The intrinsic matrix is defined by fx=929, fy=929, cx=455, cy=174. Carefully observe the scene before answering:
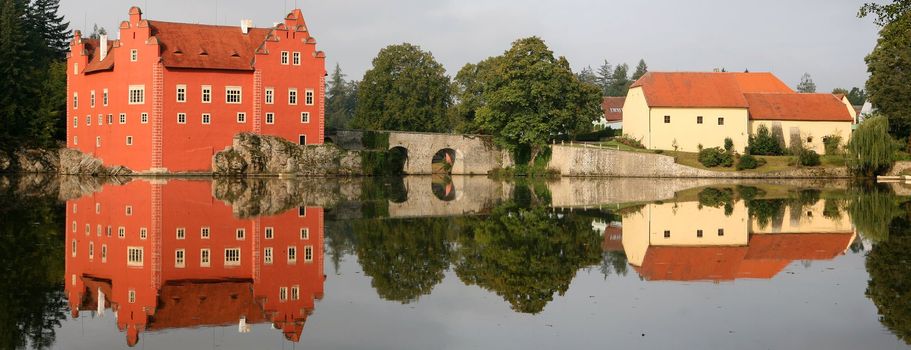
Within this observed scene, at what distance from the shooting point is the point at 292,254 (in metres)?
15.7

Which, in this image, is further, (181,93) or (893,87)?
(893,87)

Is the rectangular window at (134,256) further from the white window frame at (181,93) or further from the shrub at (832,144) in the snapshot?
the shrub at (832,144)

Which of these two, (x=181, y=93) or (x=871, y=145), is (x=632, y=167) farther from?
(x=181, y=93)

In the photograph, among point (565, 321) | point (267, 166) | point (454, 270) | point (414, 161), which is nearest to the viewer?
point (565, 321)

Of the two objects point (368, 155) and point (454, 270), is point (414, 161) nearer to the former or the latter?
point (368, 155)

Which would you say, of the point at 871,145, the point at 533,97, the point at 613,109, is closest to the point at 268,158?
the point at 533,97

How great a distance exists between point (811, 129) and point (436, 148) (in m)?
23.8


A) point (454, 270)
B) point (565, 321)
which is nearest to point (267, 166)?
point (454, 270)

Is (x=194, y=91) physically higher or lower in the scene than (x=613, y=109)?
lower

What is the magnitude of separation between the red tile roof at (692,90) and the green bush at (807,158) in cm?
556

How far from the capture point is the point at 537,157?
60969 mm

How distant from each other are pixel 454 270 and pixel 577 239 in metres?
4.87

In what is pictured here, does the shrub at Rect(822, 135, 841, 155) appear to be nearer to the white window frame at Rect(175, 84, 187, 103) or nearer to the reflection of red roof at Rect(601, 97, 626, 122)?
the reflection of red roof at Rect(601, 97, 626, 122)

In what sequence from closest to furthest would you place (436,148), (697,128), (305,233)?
(305,233)
(697,128)
(436,148)
